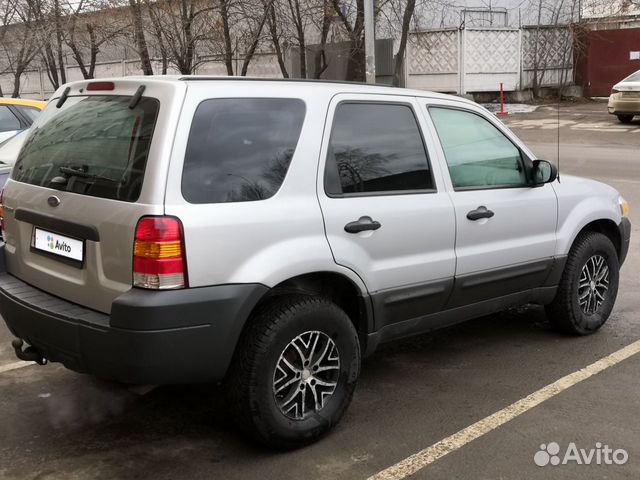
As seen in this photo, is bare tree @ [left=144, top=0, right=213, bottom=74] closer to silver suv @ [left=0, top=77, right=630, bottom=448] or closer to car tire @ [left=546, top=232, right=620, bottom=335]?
car tire @ [left=546, top=232, right=620, bottom=335]

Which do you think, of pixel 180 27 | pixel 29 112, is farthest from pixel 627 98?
pixel 29 112

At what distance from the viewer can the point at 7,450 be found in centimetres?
359

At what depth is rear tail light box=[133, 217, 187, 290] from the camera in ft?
10.2

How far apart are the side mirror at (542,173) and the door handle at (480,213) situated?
0.52m

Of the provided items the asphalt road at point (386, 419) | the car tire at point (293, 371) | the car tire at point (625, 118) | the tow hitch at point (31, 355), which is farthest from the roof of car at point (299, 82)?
the car tire at point (625, 118)

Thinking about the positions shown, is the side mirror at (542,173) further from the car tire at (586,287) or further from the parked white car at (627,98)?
the parked white car at (627,98)

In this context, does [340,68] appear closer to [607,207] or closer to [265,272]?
[607,207]

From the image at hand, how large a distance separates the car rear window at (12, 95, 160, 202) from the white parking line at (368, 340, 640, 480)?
1.70 meters

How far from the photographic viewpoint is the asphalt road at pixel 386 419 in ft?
11.2

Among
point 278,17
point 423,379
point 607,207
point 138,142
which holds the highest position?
point 278,17

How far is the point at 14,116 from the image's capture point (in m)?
9.81

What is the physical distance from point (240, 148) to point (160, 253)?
654 millimetres

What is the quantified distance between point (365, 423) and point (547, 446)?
2.97 feet

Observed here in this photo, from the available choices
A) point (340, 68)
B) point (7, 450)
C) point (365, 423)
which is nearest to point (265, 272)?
point (365, 423)
